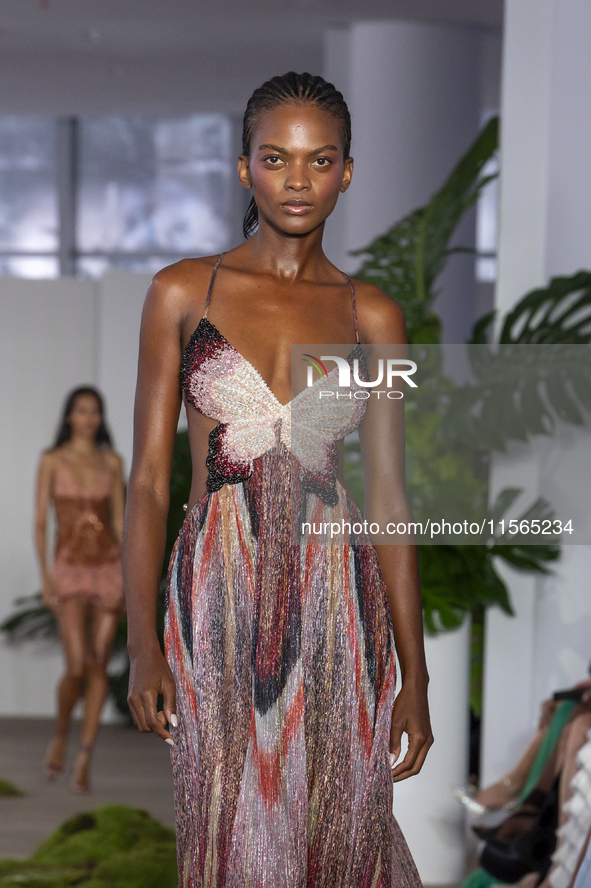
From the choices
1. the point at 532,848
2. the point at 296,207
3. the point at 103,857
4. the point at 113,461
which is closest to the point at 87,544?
the point at 113,461

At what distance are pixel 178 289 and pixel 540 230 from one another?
2338 millimetres

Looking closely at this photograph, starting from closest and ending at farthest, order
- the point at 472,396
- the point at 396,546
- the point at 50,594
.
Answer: the point at 396,546
the point at 472,396
the point at 50,594

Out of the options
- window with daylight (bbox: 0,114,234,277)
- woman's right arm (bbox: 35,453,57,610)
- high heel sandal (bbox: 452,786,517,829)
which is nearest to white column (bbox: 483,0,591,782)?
high heel sandal (bbox: 452,786,517,829)

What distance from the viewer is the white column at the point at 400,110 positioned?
489 cm

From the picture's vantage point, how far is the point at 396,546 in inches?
49.2

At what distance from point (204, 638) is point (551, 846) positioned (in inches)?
71.4

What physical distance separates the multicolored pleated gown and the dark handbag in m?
1.51

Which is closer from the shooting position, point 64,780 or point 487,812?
point 487,812

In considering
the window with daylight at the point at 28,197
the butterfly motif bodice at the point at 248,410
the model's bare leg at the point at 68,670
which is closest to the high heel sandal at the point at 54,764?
the model's bare leg at the point at 68,670

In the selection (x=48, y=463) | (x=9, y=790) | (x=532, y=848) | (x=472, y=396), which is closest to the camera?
(x=532, y=848)

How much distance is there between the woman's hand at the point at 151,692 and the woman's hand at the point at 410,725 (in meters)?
0.27

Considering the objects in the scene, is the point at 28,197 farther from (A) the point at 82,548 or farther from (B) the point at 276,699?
(B) the point at 276,699

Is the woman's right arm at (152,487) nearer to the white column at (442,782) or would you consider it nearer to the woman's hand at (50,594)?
the white column at (442,782)

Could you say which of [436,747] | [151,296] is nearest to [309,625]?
[151,296]
